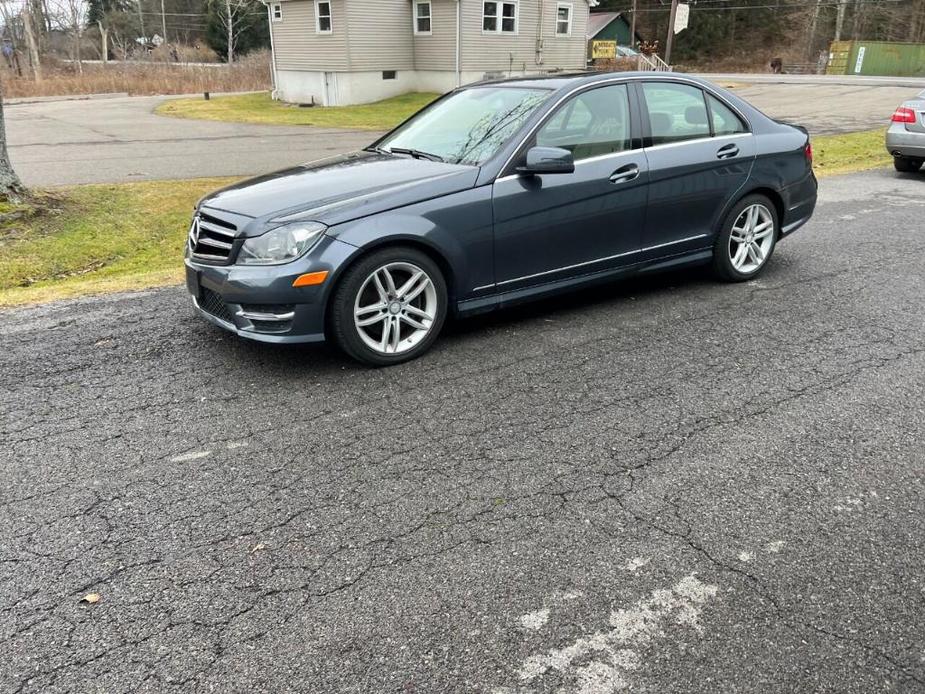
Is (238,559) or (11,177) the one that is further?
(11,177)

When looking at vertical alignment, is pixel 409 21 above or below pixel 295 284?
above

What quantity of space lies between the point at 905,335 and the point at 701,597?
11.1 ft

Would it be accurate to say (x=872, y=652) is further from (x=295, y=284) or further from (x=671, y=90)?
(x=671, y=90)

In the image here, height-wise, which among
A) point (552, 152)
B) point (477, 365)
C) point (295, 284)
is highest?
point (552, 152)

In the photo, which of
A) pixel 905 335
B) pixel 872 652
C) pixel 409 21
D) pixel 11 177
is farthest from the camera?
pixel 409 21

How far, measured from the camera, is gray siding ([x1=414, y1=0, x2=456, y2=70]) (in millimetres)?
29062

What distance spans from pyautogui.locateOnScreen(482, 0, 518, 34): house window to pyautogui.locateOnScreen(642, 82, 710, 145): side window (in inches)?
1035

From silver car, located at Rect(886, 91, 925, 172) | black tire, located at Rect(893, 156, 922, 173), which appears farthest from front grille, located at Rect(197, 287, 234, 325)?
black tire, located at Rect(893, 156, 922, 173)

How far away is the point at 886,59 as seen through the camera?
47094mm

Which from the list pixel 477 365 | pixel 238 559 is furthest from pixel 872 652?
pixel 477 365

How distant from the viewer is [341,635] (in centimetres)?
250

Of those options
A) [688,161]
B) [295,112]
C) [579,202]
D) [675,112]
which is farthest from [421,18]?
[579,202]

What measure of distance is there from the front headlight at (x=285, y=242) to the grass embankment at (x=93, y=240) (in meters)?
2.53

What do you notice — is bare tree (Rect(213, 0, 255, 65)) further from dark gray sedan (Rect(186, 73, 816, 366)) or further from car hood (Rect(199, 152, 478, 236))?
car hood (Rect(199, 152, 478, 236))
